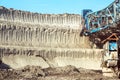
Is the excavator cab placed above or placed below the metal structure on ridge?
below

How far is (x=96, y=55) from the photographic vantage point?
136ft

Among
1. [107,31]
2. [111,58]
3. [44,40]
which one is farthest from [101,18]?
[111,58]

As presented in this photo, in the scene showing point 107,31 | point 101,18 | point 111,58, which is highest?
point 101,18

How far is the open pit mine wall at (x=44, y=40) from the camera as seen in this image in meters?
37.8

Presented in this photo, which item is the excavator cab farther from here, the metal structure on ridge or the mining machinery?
the metal structure on ridge

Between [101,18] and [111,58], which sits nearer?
[111,58]

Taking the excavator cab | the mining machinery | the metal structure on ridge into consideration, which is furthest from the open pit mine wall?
the excavator cab

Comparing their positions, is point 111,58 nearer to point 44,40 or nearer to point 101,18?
point 101,18


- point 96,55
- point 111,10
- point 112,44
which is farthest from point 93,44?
point 112,44

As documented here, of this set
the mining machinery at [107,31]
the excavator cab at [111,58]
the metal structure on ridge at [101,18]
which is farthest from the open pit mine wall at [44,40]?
the excavator cab at [111,58]

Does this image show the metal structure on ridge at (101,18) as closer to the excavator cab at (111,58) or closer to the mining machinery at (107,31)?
the mining machinery at (107,31)

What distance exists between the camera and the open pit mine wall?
37.8 metres

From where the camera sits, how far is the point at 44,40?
41844mm

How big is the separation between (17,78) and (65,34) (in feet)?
65.4
